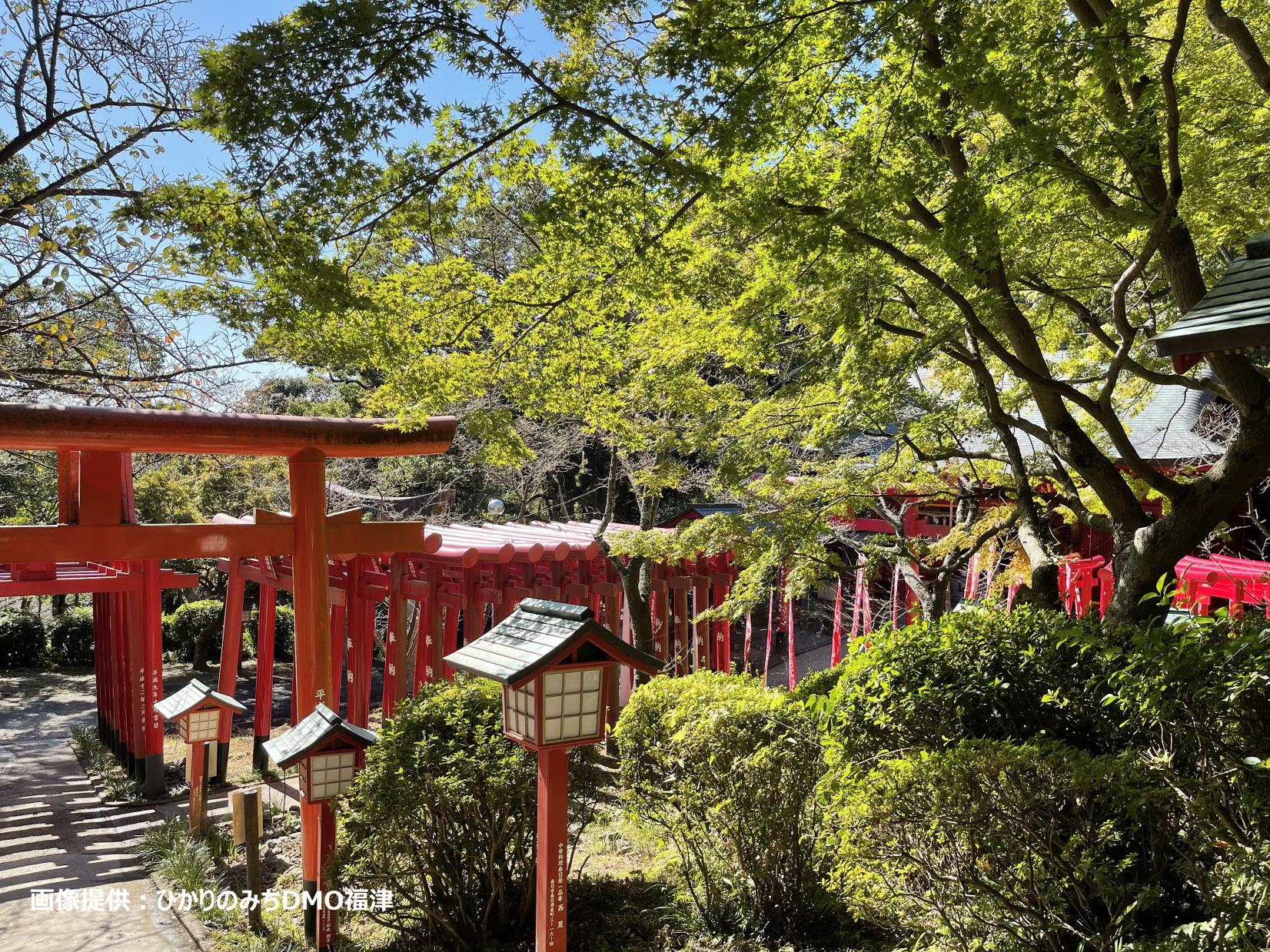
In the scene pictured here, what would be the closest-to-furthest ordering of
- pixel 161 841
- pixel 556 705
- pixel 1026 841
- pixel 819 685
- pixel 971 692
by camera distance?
pixel 1026 841
pixel 971 692
pixel 556 705
pixel 819 685
pixel 161 841

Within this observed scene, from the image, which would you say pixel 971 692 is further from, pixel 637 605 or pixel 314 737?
pixel 637 605

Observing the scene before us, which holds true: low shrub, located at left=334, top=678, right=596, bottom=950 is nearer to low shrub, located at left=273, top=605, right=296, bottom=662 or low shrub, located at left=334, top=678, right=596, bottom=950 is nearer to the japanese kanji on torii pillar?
the japanese kanji on torii pillar

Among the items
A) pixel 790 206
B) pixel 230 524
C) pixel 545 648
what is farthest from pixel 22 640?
pixel 790 206

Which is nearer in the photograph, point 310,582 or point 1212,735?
point 1212,735

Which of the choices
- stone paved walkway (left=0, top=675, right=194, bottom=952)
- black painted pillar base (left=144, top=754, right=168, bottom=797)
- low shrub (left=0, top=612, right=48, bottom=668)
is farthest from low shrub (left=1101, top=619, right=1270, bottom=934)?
low shrub (left=0, top=612, right=48, bottom=668)

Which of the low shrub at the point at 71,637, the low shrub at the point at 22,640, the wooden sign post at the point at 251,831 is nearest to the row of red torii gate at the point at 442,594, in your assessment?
the wooden sign post at the point at 251,831

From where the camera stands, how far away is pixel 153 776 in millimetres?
9383

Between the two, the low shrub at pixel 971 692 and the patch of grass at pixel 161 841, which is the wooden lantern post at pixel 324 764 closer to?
the patch of grass at pixel 161 841

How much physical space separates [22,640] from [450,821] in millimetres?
17319

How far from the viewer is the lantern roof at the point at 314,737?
532 cm

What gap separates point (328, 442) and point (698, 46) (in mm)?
4401

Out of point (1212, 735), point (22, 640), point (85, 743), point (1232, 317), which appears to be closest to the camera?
point (1212, 735)

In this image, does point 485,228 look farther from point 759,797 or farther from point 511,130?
point 759,797

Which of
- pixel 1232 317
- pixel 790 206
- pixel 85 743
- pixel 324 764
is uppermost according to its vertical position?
pixel 790 206
